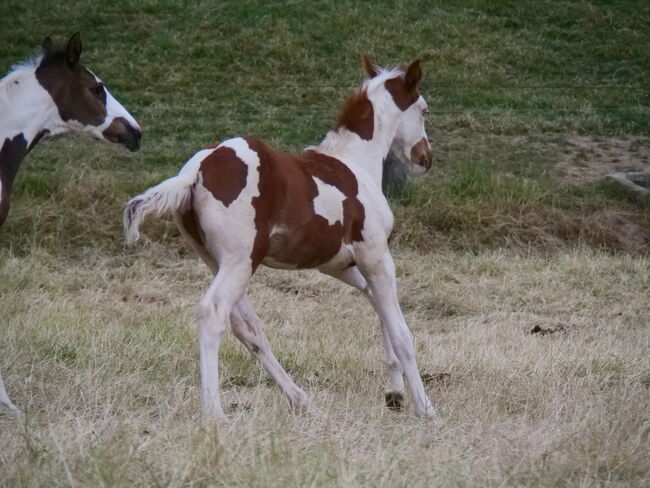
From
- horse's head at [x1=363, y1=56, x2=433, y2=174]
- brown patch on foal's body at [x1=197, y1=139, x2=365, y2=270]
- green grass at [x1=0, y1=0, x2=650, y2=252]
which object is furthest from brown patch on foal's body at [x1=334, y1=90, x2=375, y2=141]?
green grass at [x1=0, y1=0, x2=650, y2=252]

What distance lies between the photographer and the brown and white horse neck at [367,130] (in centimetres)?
615

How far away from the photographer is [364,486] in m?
3.73

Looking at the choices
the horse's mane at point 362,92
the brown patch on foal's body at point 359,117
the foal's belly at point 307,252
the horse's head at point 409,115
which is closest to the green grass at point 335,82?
the horse's head at point 409,115

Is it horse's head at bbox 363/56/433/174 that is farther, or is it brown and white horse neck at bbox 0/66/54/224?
horse's head at bbox 363/56/433/174

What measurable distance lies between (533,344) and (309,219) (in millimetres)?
2541

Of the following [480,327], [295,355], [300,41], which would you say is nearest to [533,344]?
[480,327]

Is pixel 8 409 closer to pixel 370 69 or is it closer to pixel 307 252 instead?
pixel 307 252

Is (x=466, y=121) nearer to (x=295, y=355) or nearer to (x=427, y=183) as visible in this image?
(x=427, y=183)

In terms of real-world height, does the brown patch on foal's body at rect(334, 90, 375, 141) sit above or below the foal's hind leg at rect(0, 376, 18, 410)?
above

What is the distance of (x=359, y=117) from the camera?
20.6ft

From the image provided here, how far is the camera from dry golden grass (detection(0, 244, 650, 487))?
3.89 metres

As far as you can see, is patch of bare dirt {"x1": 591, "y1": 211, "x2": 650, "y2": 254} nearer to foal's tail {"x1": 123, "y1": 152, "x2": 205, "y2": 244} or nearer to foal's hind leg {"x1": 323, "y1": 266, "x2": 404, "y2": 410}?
foal's hind leg {"x1": 323, "y1": 266, "x2": 404, "y2": 410}

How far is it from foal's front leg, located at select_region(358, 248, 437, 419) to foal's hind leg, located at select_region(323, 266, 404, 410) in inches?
3.9

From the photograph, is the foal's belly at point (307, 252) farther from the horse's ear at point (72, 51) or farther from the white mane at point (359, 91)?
the horse's ear at point (72, 51)
